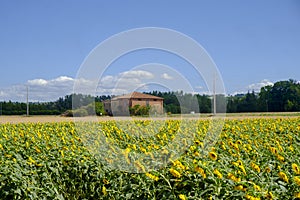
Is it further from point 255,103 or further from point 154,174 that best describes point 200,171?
point 255,103

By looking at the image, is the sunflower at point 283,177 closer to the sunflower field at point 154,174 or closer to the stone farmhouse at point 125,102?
the sunflower field at point 154,174

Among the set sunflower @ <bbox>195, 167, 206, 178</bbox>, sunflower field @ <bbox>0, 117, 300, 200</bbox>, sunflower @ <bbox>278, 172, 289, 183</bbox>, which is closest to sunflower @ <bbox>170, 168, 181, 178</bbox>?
sunflower field @ <bbox>0, 117, 300, 200</bbox>

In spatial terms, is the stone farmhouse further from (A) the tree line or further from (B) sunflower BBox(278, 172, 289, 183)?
(A) the tree line

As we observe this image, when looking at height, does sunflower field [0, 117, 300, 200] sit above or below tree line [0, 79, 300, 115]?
below

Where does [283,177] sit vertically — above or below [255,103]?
below

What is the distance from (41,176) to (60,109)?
1555 inches

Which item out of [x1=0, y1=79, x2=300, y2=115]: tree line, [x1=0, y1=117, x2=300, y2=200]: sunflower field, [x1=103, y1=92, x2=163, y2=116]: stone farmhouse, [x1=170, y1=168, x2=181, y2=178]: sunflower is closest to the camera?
[x1=0, y1=117, x2=300, y2=200]: sunflower field

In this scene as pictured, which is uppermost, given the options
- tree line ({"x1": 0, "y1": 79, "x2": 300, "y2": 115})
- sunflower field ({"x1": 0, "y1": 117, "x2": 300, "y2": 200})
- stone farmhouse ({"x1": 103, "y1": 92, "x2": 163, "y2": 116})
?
tree line ({"x1": 0, "y1": 79, "x2": 300, "y2": 115})

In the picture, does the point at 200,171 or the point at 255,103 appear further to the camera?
the point at 255,103

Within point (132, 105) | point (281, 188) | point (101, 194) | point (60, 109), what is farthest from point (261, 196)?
point (60, 109)

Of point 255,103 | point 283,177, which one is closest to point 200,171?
point 283,177

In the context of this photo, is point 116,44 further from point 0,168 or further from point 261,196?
point 261,196

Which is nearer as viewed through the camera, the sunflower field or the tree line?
the sunflower field

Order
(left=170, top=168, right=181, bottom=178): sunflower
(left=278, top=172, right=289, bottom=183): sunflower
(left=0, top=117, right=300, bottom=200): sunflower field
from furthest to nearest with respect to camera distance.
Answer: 1. (left=170, top=168, right=181, bottom=178): sunflower
2. (left=278, top=172, right=289, bottom=183): sunflower
3. (left=0, top=117, right=300, bottom=200): sunflower field
